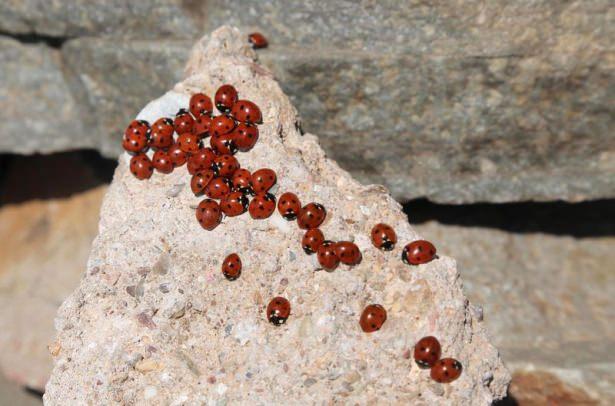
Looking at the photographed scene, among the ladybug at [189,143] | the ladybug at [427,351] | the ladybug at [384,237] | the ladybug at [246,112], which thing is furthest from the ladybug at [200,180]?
the ladybug at [427,351]

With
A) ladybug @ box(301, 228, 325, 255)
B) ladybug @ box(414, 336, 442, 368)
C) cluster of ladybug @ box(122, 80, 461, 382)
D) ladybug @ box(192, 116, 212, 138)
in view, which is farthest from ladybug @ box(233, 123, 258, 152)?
ladybug @ box(414, 336, 442, 368)

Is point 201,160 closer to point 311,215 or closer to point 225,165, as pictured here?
point 225,165

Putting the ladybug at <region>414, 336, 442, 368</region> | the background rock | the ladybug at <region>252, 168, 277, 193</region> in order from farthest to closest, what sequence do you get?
the background rock
the ladybug at <region>252, 168, 277, 193</region>
the ladybug at <region>414, 336, 442, 368</region>

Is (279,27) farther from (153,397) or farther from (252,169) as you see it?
(153,397)

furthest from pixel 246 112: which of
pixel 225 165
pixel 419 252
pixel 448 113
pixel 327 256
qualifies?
pixel 448 113

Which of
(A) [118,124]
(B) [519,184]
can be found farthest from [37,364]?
(B) [519,184]

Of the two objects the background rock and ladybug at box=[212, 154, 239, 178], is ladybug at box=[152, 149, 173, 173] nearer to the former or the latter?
ladybug at box=[212, 154, 239, 178]

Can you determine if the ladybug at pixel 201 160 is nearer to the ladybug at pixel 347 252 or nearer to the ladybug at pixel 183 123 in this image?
the ladybug at pixel 183 123
